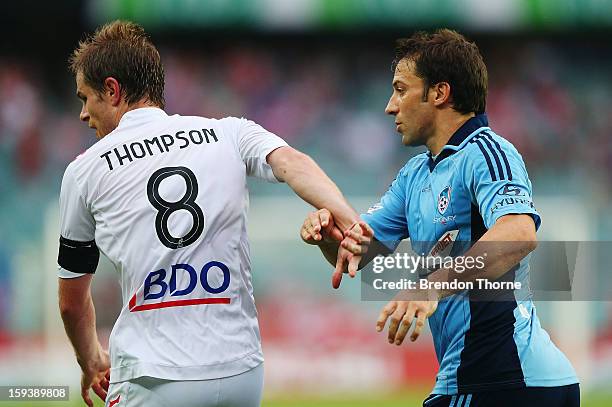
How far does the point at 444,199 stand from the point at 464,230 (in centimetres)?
16

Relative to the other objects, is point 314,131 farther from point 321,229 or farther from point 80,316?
point 321,229

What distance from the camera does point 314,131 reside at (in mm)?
14445

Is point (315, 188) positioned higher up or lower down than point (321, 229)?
higher up

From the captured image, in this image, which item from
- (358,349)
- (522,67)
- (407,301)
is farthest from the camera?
(522,67)

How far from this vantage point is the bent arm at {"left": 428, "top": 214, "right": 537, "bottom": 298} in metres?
3.63

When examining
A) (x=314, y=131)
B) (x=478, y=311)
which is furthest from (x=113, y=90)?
(x=314, y=131)

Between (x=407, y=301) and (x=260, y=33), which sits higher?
(x=260, y=33)

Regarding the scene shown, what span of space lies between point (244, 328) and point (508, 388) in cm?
107

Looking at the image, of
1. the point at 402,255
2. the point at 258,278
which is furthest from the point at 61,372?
the point at 402,255

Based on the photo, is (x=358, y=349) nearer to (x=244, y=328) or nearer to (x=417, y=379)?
(x=417, y=379)

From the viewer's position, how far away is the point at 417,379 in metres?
11.3

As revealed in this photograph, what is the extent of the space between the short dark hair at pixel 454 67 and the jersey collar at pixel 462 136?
0.26 feet

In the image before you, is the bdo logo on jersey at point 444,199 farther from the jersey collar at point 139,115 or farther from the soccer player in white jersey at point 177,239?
the jersey collar at point 139,115

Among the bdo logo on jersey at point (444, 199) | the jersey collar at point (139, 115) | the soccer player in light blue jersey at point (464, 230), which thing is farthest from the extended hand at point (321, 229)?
the jersey collar at point (139, 115)
